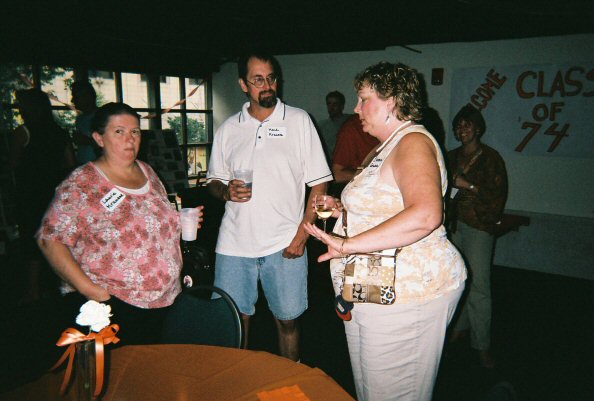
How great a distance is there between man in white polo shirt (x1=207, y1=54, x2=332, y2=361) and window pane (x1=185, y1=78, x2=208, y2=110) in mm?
7351

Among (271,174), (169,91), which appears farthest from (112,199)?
(169,91)

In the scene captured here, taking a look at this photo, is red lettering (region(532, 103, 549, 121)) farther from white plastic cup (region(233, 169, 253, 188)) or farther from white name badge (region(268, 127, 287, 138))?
white plastic cup (region(233, 169, 253, 188))

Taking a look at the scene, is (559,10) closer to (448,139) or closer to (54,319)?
(448,139)

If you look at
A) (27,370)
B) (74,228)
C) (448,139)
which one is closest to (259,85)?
(74,228)

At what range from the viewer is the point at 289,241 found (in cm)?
223

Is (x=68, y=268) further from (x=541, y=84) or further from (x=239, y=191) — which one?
(x=541, y=84)

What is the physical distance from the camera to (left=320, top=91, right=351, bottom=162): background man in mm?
6625

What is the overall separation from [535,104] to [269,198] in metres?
4.76

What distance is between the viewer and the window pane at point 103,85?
7677mm

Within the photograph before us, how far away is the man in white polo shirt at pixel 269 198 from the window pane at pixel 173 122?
22.9 ft

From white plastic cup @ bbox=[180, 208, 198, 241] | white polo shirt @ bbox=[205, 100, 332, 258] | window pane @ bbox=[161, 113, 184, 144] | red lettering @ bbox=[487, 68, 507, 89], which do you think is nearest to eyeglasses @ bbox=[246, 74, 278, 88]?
white polo shirt @ bbox=[205, 100, 332, 258]

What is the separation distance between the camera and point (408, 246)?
4.66 feet

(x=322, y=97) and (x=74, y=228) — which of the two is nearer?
(x=74, y=228)

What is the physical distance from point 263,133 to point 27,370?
91.0 inches
